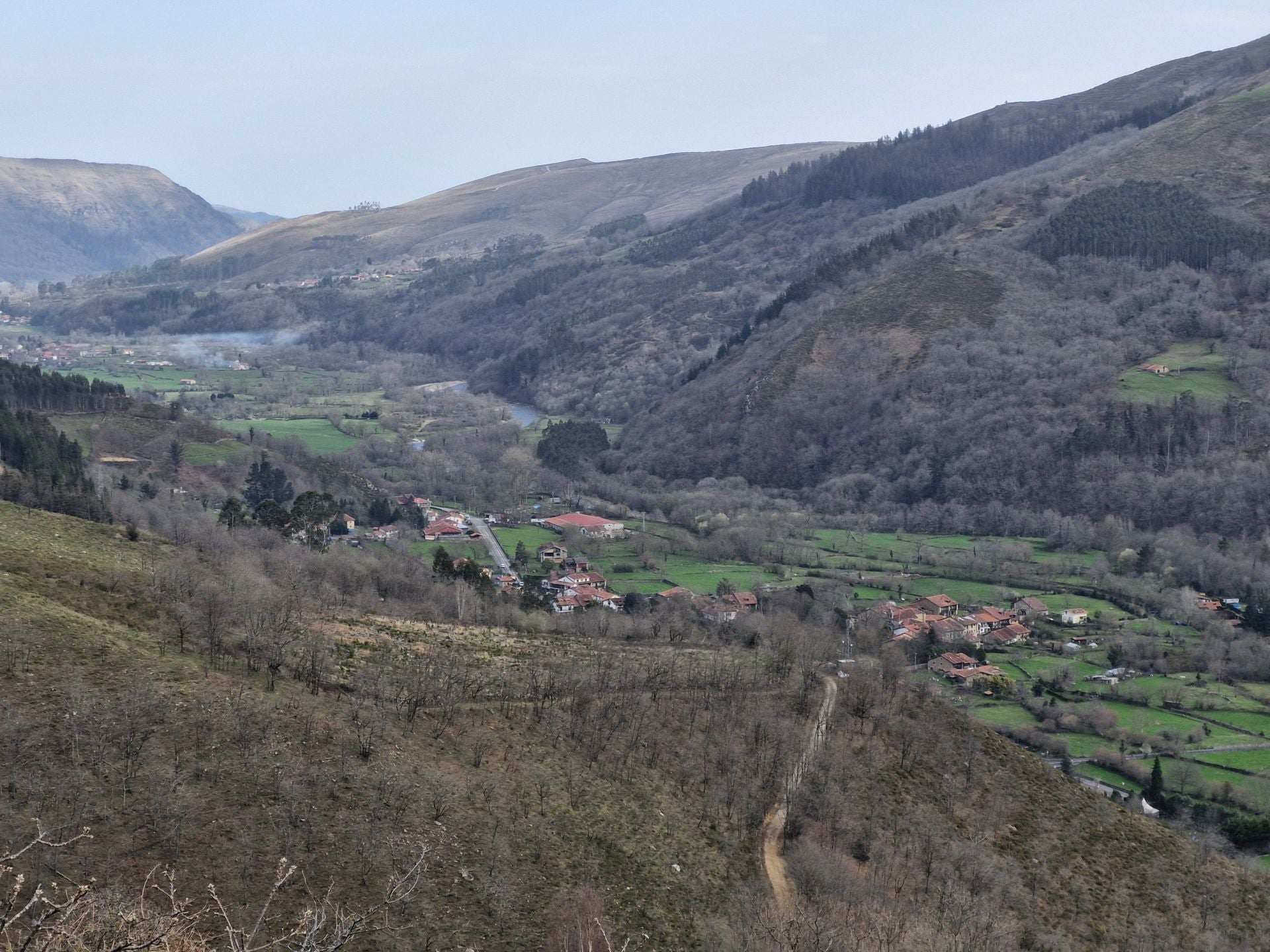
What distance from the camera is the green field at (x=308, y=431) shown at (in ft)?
361

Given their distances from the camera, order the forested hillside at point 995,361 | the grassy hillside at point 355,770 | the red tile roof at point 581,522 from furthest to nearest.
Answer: the forested hillside at point 995,361 < the red tile roof at point 581,522 < the grassy hillside at point 355,770

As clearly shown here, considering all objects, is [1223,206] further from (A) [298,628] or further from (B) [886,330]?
(A) [298,628]

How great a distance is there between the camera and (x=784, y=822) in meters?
32.7

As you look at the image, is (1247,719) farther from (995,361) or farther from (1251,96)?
(1251,96)

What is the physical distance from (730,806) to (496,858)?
892 cm

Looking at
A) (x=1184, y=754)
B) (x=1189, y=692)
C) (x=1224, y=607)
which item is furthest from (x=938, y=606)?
(x=1184, y=754)

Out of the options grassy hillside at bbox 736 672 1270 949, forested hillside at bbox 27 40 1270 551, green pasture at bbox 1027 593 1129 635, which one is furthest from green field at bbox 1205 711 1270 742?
forested hillside at bbox 27 40 1270 551

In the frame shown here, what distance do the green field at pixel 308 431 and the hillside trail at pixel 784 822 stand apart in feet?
246

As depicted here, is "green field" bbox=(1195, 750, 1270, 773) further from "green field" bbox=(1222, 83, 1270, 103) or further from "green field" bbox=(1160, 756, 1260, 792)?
"green field" bbox=(1222, 83, 1270, 103)

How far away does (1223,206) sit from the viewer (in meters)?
126

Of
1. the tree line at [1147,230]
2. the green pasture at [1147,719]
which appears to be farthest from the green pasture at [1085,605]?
the tree line at [1147,230]

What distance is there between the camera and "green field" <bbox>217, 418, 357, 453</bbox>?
361 ft

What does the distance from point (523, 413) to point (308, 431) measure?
41969 millimetres

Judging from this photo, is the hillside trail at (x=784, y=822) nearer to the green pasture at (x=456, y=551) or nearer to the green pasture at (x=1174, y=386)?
the green pasture at (x=456, y=551)
